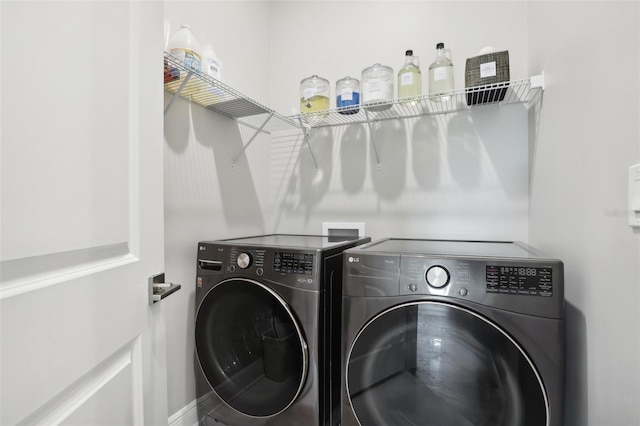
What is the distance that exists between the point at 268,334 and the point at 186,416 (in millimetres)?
592

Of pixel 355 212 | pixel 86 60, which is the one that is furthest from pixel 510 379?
pixel 86 60

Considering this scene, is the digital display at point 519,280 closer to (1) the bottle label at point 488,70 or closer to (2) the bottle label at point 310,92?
(1) the bottle label at point 488,70

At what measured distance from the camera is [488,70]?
130 centimetres

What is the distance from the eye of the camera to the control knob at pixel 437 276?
0.96 metres

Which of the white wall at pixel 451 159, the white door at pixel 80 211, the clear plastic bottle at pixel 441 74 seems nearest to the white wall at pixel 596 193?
the white wall at pixel 451 159

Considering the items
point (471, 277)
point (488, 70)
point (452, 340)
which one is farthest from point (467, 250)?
point (488, 70)

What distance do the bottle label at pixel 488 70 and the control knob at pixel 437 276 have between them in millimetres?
905

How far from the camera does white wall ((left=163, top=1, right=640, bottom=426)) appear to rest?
729 millimetres

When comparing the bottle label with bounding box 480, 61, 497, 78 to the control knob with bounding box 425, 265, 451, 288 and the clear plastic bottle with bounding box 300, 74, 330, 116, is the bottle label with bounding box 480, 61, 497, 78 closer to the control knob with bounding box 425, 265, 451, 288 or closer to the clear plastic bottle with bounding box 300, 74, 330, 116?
the clear plastic bottle with bounding box 300, 74, 330, 116

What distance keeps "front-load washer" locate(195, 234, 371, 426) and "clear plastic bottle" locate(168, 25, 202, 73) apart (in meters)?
0.75

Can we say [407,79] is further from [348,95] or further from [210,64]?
[210,64]

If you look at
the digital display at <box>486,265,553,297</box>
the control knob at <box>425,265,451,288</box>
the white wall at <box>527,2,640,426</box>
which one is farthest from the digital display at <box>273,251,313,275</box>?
the white wall at <box>527,2,640,426</box>

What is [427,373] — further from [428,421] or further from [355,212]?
[355,212]

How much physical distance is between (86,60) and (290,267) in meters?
0.88
